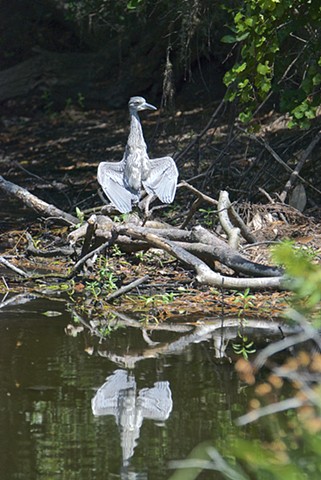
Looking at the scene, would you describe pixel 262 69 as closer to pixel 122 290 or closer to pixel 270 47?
pixel 270 47

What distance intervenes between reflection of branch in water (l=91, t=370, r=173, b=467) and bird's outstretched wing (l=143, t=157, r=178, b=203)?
145 inches

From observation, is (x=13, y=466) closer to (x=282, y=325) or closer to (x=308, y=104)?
(x=282, y=325)


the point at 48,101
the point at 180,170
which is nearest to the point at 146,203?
the point at 180,170

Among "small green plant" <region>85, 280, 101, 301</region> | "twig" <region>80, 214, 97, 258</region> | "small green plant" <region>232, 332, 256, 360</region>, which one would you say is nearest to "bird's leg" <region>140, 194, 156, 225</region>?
"twig" <region>80, 214, 97, 258</region>

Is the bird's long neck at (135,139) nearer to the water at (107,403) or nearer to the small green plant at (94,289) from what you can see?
the small green plant at (94,289)

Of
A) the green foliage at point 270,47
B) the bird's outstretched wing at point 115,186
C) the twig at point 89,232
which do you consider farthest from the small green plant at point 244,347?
the bird's outstretched wing at point 115,186

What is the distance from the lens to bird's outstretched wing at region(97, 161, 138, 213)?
8.55m

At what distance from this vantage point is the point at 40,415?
4.83m

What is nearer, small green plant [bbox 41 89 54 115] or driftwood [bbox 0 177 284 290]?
driftwood [bbox 0 177 284 290]

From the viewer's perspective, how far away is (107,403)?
16.4ft

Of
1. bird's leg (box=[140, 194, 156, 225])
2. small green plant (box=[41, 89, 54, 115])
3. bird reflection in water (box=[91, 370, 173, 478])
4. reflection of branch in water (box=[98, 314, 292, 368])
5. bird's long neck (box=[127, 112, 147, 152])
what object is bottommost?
small green plant (box=[41, 89, 54, 115])

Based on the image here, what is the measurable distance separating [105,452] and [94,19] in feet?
41.5

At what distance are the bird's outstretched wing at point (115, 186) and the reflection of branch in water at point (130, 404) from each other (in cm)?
328

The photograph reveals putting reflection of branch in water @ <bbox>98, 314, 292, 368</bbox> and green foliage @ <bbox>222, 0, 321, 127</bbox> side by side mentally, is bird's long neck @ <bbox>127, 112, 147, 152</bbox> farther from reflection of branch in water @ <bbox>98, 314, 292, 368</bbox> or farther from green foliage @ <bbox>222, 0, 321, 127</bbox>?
reflection of branch in water @ <bbox>98, 314, 292, 368</bbox>
